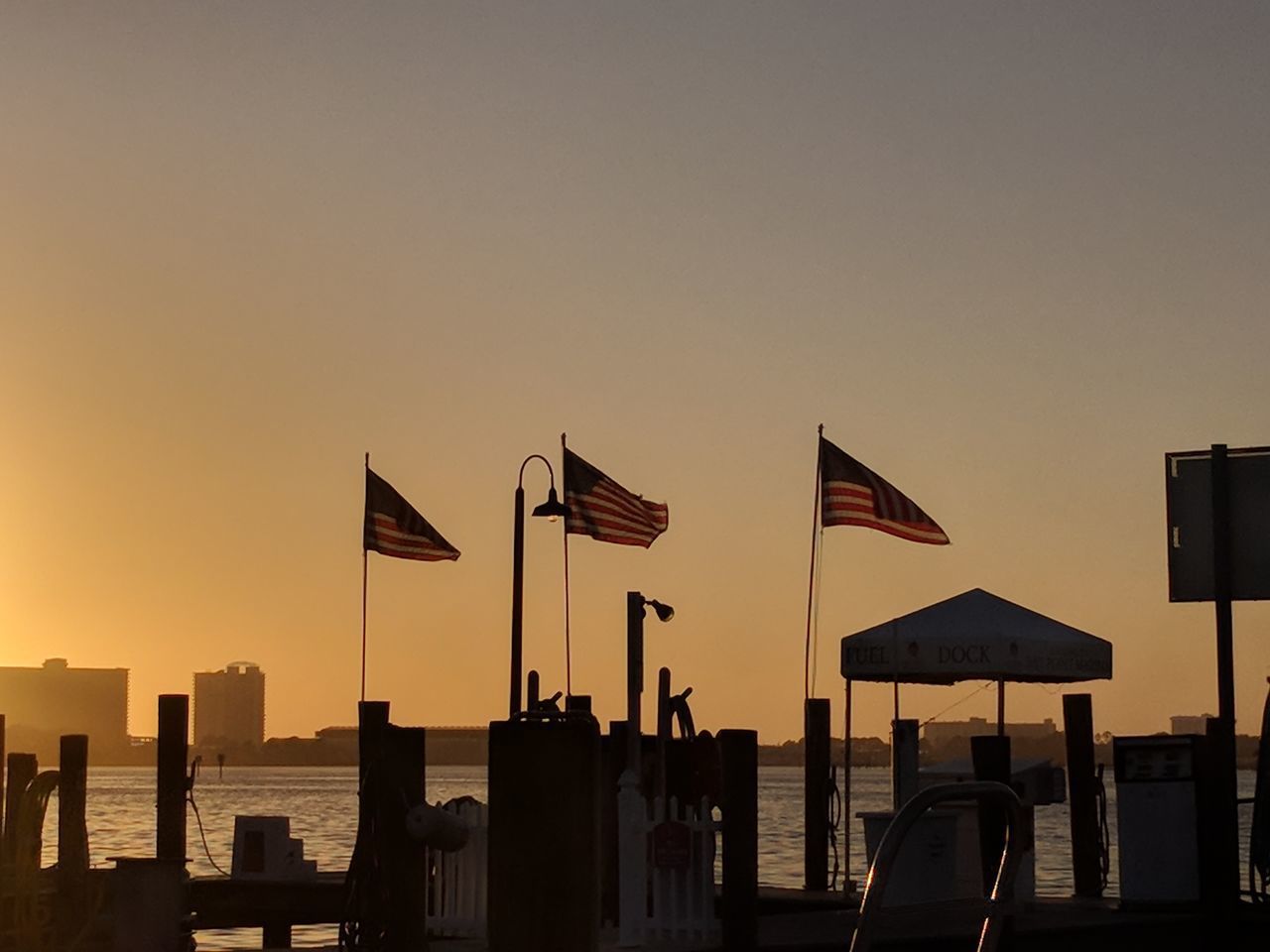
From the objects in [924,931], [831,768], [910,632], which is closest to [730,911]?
[924,931]

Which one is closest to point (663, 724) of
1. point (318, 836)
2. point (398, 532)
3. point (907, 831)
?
point (398, 532)

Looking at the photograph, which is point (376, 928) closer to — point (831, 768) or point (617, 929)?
point (617, 929)

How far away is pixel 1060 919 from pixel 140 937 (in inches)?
339

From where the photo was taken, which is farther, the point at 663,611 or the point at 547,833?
the point at 663,611

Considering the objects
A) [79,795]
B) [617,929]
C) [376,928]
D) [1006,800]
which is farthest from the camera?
[79,795]

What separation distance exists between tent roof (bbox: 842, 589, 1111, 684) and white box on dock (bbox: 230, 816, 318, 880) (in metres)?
A: 9.22

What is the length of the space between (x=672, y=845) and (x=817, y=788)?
720 centimetres

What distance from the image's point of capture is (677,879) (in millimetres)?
18297

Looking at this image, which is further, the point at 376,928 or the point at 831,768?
the point at 831,768

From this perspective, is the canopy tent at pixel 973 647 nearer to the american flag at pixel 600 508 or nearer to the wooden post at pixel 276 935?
the american flag at pixel 600 508

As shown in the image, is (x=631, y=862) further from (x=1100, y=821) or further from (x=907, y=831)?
(x=907, y=831)

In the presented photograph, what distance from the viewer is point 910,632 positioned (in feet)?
73.4

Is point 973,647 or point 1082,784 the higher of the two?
point 973,647

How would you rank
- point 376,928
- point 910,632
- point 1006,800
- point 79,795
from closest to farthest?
point 1006,800 < point 376,928 < point 910,632 < point 79,795
